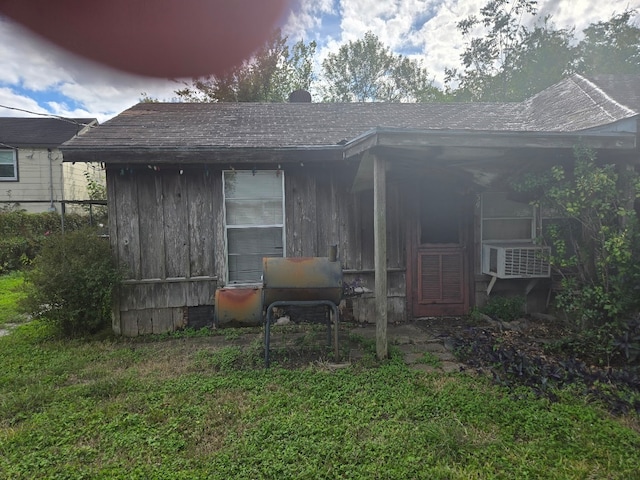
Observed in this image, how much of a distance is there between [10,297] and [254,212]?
579 cm

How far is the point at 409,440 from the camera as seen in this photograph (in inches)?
97.9

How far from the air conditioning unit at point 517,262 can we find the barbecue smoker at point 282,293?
2765mm

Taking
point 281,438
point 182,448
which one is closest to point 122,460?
point 182,448

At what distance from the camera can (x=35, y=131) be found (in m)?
13.5

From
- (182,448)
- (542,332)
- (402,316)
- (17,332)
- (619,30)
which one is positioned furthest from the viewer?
(619,30)

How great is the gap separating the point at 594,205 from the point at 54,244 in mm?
6284

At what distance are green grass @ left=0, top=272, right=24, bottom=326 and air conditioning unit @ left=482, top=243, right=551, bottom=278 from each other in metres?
6.57

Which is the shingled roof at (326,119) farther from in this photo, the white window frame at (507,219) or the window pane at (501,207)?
the white window frame at (507,219)

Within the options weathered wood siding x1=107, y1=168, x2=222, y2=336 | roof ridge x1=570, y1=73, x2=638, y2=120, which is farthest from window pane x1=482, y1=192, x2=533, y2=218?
weathered wood siding x1=107, y1=168, x2=222, y2=336

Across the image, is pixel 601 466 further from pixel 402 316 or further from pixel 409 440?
pixel 402 316

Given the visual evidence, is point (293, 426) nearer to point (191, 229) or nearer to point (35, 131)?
point (191, 229)

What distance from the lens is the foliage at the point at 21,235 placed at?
385 inches

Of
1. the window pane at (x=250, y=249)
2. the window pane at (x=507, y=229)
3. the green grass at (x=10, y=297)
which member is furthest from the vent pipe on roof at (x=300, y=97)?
the green grass at (x=10, y=297)

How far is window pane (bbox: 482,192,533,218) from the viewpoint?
222 inches
